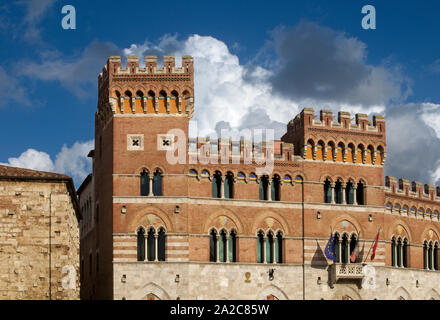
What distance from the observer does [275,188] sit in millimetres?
57094

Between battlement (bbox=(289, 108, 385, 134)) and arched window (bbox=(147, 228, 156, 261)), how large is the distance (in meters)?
12.2

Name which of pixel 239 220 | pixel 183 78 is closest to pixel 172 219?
pixel 239 220

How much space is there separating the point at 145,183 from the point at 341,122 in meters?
13.6

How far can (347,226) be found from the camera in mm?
57812

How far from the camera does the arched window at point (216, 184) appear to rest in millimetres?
55594

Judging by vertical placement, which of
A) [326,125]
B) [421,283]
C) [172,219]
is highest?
[326,125]

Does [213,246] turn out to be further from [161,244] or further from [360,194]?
[360,194]

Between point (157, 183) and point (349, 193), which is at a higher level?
point (157, 183)

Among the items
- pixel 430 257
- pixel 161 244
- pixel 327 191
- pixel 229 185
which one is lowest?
pixel 430 257

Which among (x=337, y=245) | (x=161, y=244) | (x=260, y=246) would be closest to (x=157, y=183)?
(x=161, y=244)

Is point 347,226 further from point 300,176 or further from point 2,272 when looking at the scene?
point 2,272

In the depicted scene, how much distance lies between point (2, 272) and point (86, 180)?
21.5m

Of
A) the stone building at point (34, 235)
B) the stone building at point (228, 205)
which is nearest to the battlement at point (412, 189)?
the stone building at point (228, 205)

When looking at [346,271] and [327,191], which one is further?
[327,191]
